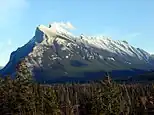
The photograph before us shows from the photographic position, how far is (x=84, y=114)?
16838 cm

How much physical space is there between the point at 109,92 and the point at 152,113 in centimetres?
4816

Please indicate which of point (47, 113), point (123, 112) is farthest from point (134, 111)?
point (47, 113)

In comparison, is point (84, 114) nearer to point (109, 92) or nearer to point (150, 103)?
point (150, 103)

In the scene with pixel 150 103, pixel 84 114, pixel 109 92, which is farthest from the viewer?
pixel 84 114

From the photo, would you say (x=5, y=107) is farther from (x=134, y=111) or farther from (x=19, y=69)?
(x=134, y=111)

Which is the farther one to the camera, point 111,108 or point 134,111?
point 134,111

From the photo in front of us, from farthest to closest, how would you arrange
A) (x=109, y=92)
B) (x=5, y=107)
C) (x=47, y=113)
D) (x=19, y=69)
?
(x=47, y=113)
(x=5, y=107)
(x=109, y=92)
(x=19, y=69)

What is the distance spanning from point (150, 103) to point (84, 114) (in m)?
32.4

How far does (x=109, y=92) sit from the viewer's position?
94.5m

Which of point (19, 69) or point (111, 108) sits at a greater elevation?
point (19, 69)

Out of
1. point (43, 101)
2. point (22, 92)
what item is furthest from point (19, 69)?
point (43, 101)

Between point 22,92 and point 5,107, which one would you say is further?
point 5,107

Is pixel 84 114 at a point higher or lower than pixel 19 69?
lower

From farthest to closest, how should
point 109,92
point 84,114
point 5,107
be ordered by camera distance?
point 84,114, point 5,107, point 109,92
